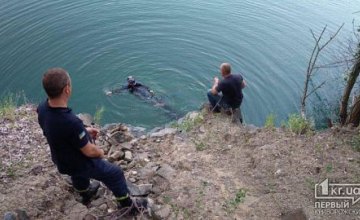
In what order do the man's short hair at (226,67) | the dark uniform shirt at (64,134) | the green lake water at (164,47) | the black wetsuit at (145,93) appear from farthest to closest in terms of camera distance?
the green lake water at (164,47)
the black wetsuit at (145,93)
the man's short hair at (226,67)
the dark uniform shirt at (64,134)

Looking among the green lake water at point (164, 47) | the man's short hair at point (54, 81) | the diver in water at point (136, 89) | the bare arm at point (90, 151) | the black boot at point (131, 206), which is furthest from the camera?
the green lake water at point (164, 47)

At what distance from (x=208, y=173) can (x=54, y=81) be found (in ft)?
11.4

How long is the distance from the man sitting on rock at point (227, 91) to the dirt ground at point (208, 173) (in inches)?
41.0

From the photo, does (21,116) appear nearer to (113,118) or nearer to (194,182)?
(113,118)

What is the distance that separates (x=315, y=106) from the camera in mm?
12867

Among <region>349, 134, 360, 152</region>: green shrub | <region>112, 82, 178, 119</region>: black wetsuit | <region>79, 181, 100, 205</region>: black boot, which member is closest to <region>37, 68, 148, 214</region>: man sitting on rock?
<region>79, 181, 100, 205</region>: black boot

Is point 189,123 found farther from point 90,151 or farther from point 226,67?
point 90,151

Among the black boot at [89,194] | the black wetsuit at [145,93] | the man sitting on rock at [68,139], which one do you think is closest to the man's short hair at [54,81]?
the man sitting on rock at [68,139]

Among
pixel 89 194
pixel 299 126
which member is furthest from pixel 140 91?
pixel 89 194

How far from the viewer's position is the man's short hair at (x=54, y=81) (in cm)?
432

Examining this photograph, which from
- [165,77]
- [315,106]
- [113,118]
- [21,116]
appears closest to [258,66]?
[315,106]

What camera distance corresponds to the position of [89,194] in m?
6.01

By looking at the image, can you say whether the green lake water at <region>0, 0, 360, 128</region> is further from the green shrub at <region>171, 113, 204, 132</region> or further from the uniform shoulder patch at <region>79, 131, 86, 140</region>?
the uniform shoulder patch at <region>79, 131, 86, 140</region>

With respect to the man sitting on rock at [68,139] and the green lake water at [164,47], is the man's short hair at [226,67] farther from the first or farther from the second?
the man sitting on rock at [68,139]
